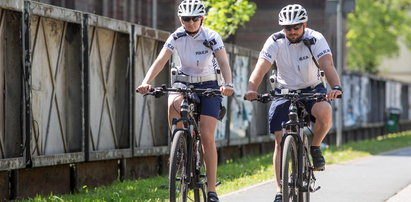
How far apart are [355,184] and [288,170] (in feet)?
17.0

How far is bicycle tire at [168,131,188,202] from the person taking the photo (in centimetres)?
748

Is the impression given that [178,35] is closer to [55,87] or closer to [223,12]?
[55,87]

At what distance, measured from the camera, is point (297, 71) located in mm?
8367

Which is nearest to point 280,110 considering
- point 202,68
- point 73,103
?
point 202,68

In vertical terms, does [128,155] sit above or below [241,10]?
below

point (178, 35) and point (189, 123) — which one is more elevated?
point (178, 35)

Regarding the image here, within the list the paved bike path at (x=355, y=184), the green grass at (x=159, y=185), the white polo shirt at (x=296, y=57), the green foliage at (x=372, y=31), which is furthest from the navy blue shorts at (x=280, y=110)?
the green foliage at (x=372, y=31)

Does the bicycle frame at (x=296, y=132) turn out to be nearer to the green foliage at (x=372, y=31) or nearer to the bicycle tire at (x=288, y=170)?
the bicycle tire at (x=288, y=170)

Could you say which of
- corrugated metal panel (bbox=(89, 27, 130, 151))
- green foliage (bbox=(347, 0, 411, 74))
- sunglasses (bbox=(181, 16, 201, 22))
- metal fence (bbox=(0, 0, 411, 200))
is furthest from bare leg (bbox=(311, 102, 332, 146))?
green foliage (bbox=(347, 0, 411, 74))

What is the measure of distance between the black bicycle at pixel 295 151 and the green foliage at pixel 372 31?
49113mm

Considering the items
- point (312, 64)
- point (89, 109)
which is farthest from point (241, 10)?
point (312, 64)

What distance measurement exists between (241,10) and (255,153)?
2.97 m

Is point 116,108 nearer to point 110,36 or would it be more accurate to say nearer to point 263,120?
point 110,36

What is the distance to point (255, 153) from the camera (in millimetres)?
20688
